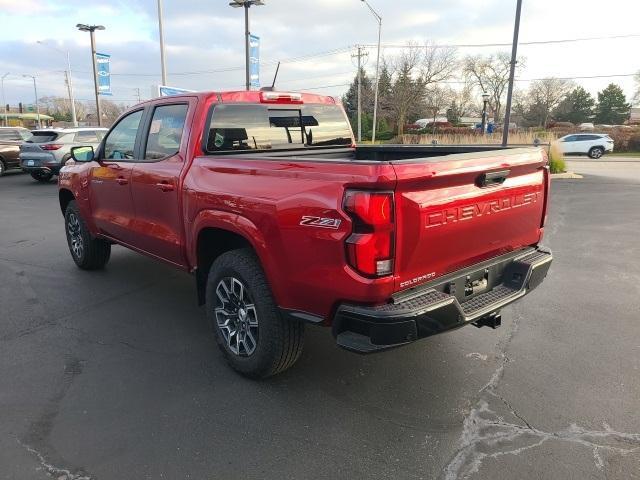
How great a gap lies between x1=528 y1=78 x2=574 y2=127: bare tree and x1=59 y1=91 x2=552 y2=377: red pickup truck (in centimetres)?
7717

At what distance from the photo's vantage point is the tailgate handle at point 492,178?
290 cm

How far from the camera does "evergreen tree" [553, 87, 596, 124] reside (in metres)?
72.6

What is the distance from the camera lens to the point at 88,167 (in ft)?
17.4

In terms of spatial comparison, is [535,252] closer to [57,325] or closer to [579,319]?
[579,319]

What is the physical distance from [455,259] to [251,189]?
1.32 metres

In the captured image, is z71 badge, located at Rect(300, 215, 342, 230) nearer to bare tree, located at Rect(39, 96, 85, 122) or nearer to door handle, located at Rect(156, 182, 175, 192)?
door handle, located at Rect(156, 182, 175, 192)

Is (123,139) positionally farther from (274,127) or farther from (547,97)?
(547,97)

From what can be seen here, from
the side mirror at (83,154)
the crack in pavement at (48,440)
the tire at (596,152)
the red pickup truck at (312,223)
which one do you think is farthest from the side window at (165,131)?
the tire at (596,152)

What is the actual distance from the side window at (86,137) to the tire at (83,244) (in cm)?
1198

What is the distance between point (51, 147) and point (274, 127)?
1470 centimetres

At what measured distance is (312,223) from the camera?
103 inches

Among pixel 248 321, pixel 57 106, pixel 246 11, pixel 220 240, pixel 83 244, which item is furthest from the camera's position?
pixel 57 106

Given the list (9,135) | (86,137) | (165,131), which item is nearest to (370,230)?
(165,131)

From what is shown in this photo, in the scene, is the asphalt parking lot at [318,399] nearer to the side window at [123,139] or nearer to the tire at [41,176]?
the side window at [123,139]
